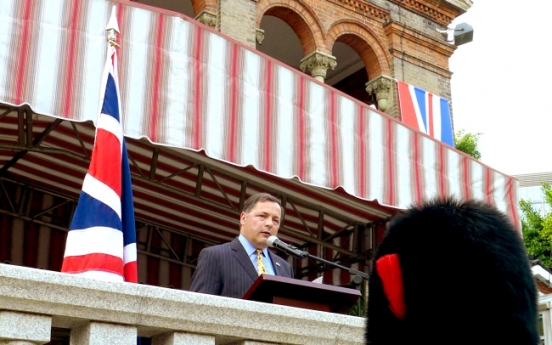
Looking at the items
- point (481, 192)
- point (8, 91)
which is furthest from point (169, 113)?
point (481, 192)

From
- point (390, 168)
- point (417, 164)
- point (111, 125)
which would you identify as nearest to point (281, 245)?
point (111, 125)

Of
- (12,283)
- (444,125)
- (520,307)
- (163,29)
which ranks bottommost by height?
(520,307)

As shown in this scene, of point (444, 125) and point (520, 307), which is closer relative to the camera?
point (520, 307)

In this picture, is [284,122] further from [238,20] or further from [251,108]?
[238,20]

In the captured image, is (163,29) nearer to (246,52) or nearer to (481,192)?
(246,52)

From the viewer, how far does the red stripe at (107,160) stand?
228 inches

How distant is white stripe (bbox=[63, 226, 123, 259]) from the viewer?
518 cm

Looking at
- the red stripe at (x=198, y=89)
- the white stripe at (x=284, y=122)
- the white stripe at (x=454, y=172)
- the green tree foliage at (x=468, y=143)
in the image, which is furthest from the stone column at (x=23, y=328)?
the green tree foliage at (x=468, y=143)

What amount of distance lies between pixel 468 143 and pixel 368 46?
13.1 m

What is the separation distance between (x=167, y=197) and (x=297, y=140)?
8.17ft

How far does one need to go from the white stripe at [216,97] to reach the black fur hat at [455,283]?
6.21 m

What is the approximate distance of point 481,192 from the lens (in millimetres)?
11367

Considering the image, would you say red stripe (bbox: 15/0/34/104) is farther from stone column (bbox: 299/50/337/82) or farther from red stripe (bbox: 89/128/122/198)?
stone column (bbox: 299/50/337/82)

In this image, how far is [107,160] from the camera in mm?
5949
